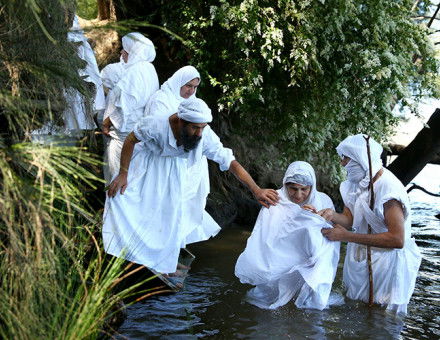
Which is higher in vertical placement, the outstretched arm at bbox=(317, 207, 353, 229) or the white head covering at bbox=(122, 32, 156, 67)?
the white head covering at bbox=(122, 32, 156, 67)

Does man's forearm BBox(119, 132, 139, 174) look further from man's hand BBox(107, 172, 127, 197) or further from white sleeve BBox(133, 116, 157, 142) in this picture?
man's hand BBox(107, 172, 127, 197)

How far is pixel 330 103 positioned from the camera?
1101cm

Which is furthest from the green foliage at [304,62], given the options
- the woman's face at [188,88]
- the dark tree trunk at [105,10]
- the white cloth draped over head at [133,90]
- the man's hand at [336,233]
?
the man's hand at [336,233]

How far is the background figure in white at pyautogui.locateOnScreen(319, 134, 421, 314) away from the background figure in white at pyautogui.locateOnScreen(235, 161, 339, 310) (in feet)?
0.62

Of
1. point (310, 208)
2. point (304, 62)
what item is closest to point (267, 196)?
point (310, 208)

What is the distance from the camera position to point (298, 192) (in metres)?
6.48

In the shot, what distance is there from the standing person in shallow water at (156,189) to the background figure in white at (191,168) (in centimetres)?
53

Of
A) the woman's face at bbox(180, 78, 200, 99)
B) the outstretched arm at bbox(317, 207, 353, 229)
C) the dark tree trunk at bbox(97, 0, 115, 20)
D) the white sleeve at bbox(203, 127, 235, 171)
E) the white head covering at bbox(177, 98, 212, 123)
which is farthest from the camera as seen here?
the dark tree trunk at bbox(97, 0, 115, 20)

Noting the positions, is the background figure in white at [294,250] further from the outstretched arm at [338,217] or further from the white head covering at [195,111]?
the white head covering at [195,111]

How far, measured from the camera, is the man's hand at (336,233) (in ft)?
20.6

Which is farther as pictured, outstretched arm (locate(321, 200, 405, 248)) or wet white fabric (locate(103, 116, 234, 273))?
wet white fabric (locate(103, 116, 234, 273))

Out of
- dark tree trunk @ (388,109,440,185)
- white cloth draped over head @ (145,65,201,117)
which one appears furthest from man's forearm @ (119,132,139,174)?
dark tree trunk @ (388,109,440,185)

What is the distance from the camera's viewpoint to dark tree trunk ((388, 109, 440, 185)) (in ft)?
42.9

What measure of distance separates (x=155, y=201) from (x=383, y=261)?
7.66 feet
